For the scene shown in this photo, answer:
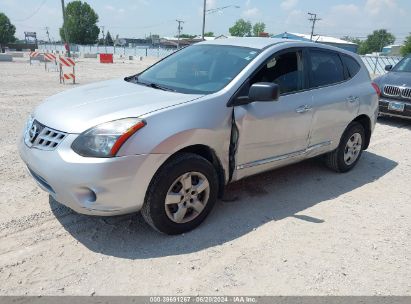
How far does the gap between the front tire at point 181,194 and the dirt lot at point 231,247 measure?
150mm

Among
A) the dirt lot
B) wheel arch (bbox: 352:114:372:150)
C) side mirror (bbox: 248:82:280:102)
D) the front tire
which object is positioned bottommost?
the dirt lot

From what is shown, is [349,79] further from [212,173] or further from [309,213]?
[212,173]

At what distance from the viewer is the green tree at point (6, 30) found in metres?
91.6

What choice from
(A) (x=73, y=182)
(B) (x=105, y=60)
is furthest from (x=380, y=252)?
(B) (x=105, y=60)

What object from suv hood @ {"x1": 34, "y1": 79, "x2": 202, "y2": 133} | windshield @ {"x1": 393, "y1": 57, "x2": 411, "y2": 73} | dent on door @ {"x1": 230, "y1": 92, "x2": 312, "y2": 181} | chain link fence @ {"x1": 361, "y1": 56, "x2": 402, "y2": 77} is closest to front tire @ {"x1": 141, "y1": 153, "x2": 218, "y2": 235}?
dent on door @ {"x1": 230, "y1": 92, "x2": 312, "y2": 181}

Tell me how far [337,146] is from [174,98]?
106 inches

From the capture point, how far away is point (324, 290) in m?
2.71

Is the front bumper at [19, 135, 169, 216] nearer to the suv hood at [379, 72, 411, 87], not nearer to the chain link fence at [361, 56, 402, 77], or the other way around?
the suv hood at [379, 72, 411, 87]

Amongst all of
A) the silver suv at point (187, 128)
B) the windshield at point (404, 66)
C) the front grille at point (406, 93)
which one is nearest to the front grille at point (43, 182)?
the silver suv at point (187, 128)

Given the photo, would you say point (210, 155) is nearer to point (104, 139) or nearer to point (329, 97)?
point (104, 139)

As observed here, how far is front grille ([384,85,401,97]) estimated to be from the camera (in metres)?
8.58

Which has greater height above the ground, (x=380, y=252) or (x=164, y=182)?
(x=164, y=182)

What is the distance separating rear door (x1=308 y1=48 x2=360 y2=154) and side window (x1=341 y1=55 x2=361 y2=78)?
69 millimetres

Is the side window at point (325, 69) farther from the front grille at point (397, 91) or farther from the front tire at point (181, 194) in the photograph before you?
the front grille at point (397, 91)
